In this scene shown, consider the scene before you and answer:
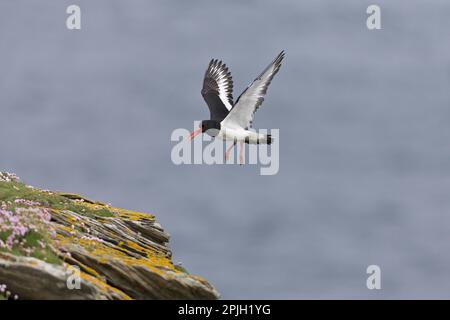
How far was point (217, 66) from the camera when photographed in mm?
32531

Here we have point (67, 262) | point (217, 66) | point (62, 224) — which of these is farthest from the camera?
point (217, 66)

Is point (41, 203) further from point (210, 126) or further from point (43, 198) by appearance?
point (210, 126)

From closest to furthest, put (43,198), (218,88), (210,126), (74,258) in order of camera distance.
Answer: (74,258), (43,198), (210,126), (218,88)

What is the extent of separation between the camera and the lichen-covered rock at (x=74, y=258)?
16250 mm

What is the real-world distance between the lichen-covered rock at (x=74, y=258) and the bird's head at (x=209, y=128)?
220 inches

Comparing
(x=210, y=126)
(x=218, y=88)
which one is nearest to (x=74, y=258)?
(x=210, y=126)

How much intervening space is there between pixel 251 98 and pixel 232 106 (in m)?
1.09

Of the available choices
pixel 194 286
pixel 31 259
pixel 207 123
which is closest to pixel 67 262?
pixel 31 259

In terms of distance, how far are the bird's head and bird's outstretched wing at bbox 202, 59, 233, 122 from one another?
1561mm

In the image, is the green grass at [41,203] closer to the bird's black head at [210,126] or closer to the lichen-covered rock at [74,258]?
the lichen-covered rock at [74,258]

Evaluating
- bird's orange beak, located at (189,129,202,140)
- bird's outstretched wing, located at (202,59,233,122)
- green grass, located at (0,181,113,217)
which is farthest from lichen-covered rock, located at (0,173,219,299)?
bird's outstretched wing, located at (202,59,233,122)

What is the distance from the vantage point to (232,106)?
27422 millimetres
